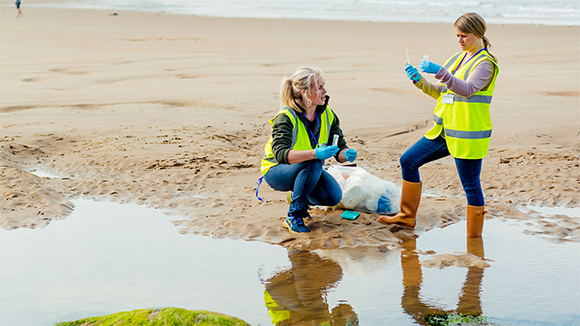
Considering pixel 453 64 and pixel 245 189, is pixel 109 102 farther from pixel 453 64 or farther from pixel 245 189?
pixel 453 64

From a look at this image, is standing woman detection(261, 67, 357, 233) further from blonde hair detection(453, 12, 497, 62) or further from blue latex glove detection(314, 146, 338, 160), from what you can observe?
blonde hair detection(453, 12, 497, 62)

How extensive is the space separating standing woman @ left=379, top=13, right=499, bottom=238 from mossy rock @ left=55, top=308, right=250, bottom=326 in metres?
2.13

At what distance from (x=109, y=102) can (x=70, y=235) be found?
18.4 feet

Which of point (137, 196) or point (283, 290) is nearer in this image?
point (283, 290)

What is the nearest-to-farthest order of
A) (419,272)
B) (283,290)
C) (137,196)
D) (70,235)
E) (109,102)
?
(283,290), (419,272), (70,235), (137,196), (109,102)

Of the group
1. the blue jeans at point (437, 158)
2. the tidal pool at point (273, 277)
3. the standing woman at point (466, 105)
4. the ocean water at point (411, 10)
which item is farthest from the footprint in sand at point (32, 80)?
the ocean water at point (411, 10)

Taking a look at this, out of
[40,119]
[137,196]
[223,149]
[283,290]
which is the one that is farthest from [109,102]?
[283,290]

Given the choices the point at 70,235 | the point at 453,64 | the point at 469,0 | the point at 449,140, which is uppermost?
the point at 469,0

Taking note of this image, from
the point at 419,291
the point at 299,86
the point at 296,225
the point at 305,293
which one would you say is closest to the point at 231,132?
the point at 296,225

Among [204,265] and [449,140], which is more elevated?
[449,140]

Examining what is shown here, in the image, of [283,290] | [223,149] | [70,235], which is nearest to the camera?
[283,290]

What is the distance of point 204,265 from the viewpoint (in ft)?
13.2

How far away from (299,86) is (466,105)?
4.05 ft

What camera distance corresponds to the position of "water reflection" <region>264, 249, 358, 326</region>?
324 centimetres
